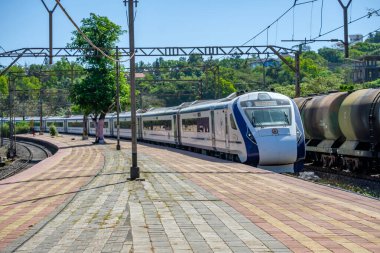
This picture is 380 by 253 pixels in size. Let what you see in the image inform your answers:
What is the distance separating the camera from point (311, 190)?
497 inches

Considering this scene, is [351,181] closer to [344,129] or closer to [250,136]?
[344,129]

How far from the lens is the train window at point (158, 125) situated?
122 feet

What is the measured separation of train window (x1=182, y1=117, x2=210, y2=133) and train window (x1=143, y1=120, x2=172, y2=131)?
4.64 m

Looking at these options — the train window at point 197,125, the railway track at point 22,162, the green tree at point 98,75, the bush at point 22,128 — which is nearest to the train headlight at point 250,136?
the train window at point 197,125

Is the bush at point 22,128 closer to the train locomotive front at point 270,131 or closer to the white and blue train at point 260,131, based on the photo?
the white and blue train at point 260,131

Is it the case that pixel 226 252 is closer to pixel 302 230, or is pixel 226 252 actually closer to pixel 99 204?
pixel 302 230

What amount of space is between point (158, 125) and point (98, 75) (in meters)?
5.77

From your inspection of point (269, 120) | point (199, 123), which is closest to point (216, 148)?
point (199, 123)

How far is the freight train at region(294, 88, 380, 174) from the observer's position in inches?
725

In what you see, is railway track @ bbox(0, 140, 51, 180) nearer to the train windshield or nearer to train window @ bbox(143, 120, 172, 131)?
train window @ bbox(143, 120, 172, 131)

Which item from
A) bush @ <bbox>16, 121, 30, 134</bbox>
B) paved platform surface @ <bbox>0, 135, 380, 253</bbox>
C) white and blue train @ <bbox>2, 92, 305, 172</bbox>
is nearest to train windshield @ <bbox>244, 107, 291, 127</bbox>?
white and blue train @ <bbox>2, 92, 305, 172</bbox>

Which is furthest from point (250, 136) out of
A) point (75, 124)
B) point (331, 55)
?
point (331, 55)

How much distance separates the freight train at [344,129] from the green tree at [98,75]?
19.1 meters

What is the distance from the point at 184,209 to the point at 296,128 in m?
10.7
